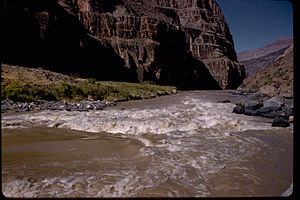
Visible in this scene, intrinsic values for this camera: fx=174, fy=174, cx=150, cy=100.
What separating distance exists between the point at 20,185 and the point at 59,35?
104 feet

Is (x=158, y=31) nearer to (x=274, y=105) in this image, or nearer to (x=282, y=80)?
(x=282, y=80)

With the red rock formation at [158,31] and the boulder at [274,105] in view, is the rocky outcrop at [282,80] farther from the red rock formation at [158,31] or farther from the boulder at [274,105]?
the red rock formation at [158,31]

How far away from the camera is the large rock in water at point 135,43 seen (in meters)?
28.5

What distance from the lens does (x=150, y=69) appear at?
47125mm

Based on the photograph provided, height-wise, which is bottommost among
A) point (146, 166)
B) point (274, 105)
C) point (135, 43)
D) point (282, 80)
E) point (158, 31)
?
point (146, 166)

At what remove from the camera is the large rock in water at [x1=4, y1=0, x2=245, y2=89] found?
28.5 m

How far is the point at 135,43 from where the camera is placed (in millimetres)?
46906

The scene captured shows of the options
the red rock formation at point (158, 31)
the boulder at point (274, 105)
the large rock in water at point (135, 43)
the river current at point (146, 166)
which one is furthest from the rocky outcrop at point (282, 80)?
the red rock formation at point (158, 31)

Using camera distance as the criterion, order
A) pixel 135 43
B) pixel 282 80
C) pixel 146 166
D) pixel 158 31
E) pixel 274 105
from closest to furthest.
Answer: pixel 146 166 → pixel 274 105 → pixel 282 80 → pixel 135 43 → pixel 158 31

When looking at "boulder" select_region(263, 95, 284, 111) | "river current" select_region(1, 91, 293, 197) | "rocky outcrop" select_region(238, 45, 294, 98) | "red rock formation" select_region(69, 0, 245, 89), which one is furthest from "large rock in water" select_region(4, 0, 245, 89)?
"rocky outcrop" select_region(238, 45, 294, 98)

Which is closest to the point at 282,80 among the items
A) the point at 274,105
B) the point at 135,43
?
the point at 274,105

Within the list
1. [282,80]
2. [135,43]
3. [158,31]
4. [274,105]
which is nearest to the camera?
[274,105]

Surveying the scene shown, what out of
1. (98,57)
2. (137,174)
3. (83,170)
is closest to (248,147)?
(137,174)
